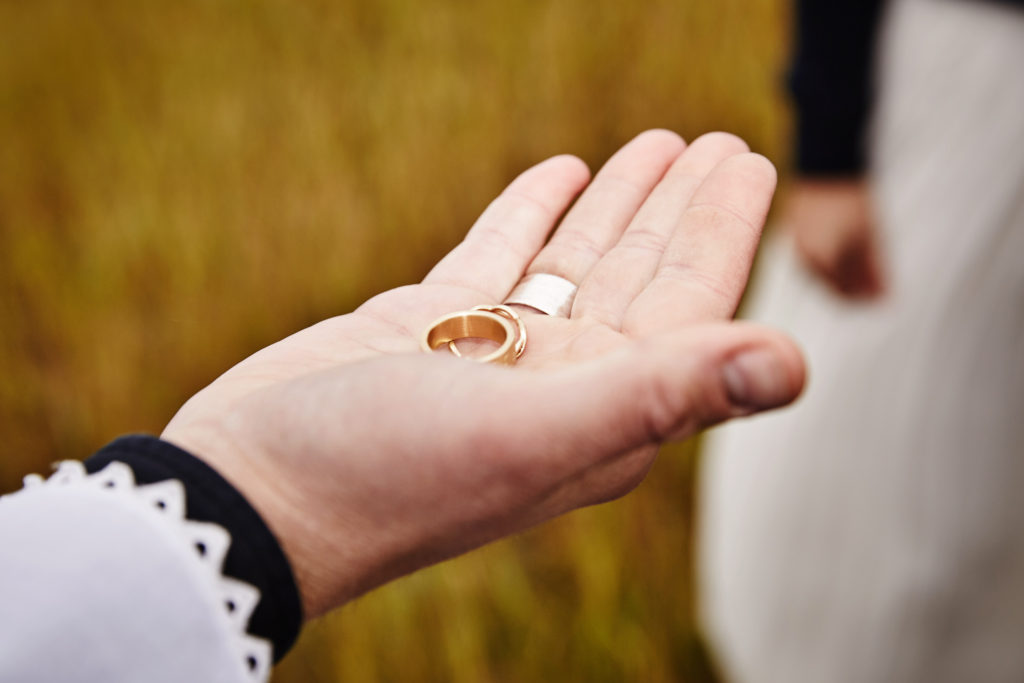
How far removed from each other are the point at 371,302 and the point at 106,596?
602mm

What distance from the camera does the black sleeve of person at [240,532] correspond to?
92 centimetres

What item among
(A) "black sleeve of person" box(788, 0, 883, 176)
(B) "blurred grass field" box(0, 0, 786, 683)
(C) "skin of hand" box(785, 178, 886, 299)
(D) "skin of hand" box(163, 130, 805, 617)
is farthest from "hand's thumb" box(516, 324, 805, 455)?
(B) "blurred grass field" box(0, 0, 786, 683)

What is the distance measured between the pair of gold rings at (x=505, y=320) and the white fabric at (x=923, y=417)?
0.75 meters

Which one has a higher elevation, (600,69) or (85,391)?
(600,69)

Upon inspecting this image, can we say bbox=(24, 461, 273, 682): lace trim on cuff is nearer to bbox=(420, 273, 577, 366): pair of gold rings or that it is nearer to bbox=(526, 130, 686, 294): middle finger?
bbox=(420, 273, 577, 366): pair of gold rings

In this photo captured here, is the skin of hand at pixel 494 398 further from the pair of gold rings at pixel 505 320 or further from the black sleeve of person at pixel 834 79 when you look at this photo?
the black sleeve of person at pixel 834 79

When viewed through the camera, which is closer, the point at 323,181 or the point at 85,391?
the point at 85,391

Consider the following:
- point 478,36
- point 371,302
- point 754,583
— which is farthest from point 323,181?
point 754,583

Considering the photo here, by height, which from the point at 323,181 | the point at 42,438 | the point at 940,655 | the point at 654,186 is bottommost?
the point at 42,438

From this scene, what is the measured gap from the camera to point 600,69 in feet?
10.3

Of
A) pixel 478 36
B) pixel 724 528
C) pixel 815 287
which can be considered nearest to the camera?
pixel 815 287

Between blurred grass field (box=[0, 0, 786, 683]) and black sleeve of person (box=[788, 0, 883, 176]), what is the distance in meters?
0.98

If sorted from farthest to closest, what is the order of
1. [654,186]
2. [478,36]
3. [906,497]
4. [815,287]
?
1. [478,36]
2. [815,287]
3. [906,497]
4. [654,186]

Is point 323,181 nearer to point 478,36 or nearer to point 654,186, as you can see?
point 478,36
